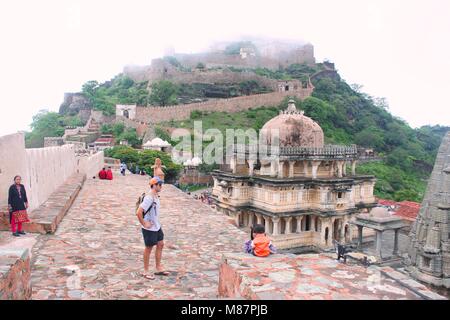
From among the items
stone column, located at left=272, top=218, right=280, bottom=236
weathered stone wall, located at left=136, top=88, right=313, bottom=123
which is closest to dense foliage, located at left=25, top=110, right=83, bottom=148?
weathered stone wall, located at left=136, top=88, right=313, bottom=123

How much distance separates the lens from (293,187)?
17188 mm

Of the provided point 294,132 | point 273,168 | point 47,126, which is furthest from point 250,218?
point 47,126

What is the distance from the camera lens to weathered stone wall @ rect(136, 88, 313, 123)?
45.5 m

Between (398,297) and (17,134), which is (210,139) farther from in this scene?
(398,297)

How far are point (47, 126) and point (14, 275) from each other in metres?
47.3

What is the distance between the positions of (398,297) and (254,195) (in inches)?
594

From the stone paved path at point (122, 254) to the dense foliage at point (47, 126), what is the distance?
38059mm

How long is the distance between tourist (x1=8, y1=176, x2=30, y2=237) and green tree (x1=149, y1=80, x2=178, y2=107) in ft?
148

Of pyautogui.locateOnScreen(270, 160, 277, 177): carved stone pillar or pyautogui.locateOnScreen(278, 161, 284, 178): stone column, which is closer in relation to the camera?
pyautogui.locateOnScreen(278, 161, 284, 178): stone column

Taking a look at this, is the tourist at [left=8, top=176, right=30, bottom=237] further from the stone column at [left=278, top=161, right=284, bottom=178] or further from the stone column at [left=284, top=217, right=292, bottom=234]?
the stone column at [left=284, top=217, right=292, bottom=234]

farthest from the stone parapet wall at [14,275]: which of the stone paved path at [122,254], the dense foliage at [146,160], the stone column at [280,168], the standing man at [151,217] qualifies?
the dense foliage at [146,160]

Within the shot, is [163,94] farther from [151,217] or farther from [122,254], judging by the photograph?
[151,217]

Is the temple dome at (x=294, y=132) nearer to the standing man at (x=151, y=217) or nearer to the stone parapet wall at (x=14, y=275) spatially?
the standing man at (x=151, y=217)
